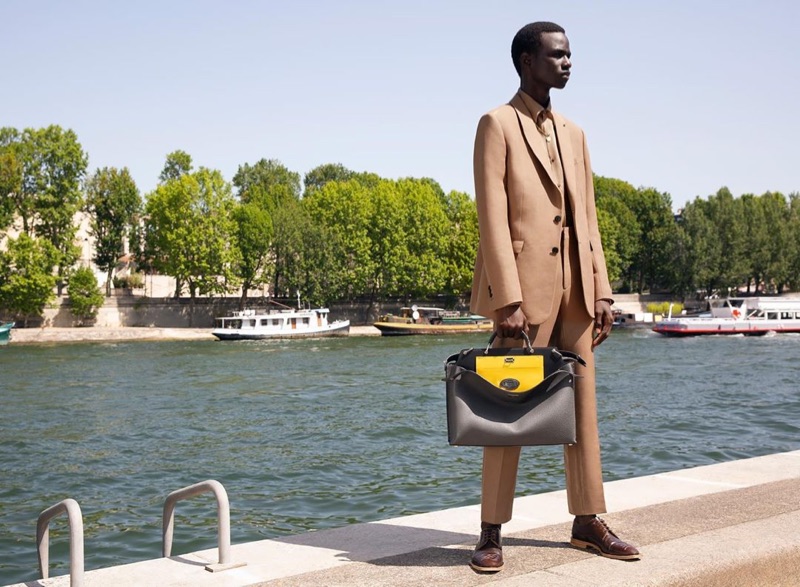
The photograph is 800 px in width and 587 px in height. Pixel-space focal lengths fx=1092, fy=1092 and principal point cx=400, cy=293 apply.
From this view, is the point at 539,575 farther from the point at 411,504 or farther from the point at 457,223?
the point at 457,223

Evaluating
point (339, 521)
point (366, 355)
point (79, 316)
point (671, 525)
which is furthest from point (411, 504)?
point (79, 316)

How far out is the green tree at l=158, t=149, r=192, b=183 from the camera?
80188 millimetres

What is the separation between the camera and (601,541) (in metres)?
4.79

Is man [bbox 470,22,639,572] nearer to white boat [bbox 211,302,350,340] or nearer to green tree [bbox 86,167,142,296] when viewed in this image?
white boat [bbox 211,302,350,340]

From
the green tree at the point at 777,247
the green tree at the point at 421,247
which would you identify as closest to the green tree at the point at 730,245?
the green tree at the point at 777,247

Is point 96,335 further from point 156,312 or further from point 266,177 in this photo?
point 266,177

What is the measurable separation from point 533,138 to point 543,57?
38 cm

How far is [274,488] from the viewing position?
13469mm

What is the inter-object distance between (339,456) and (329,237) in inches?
2206

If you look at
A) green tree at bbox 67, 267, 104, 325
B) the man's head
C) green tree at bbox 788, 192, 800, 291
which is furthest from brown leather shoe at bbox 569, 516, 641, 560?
green tree at bbox 788, 192, 800, 291

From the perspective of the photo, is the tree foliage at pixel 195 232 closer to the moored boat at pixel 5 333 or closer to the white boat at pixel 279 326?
the white boat at pixel 279 326

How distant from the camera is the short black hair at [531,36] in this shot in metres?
5.10

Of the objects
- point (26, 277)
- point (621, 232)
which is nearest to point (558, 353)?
point (26, 277)

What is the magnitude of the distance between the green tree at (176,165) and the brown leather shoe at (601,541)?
7392 centimetres
